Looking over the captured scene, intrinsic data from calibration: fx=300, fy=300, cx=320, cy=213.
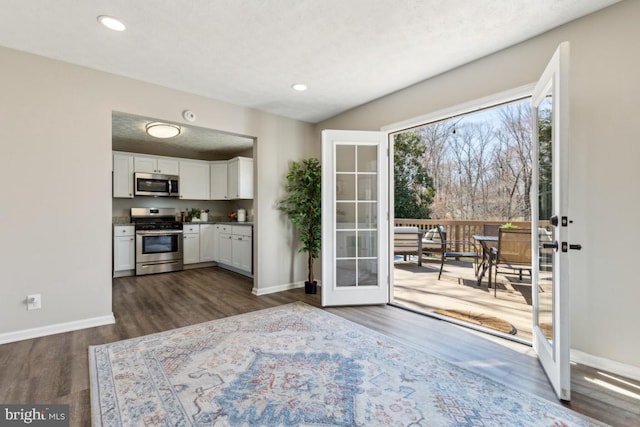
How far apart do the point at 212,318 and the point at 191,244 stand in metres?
3.13

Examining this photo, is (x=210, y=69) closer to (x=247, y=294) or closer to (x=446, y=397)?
(x=247, y=294)

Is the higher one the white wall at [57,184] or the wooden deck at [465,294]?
the white wall at [57,184]

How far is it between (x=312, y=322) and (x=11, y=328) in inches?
103

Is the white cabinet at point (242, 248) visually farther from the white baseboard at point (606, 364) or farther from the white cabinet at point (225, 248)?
the white baseboard at point (606, 364)

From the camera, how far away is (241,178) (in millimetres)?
5895

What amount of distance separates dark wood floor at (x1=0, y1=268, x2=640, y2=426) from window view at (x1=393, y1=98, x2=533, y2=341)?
674mm

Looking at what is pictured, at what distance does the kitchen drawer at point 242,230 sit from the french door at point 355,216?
1985mm

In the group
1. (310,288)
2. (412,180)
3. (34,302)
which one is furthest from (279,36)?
(412,180)

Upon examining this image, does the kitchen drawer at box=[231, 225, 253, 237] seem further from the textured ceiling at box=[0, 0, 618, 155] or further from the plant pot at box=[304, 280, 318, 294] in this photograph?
the textured ceiling at box=[0, 0, 618, 155]

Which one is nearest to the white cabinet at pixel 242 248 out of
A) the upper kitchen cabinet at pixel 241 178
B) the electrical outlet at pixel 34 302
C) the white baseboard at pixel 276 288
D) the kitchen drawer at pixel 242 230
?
the kitchen drawer at pixel 242 230

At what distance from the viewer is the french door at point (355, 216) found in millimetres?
3605

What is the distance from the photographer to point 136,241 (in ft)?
17.3

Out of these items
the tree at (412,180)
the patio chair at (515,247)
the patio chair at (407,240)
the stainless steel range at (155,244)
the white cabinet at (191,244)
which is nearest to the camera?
the patio chair at (515,247)

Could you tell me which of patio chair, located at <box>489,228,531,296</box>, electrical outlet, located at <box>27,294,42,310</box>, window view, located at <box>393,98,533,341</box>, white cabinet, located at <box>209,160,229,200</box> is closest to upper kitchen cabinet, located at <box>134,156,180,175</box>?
white cabinet, located at <box>209,160,229,200</box>
